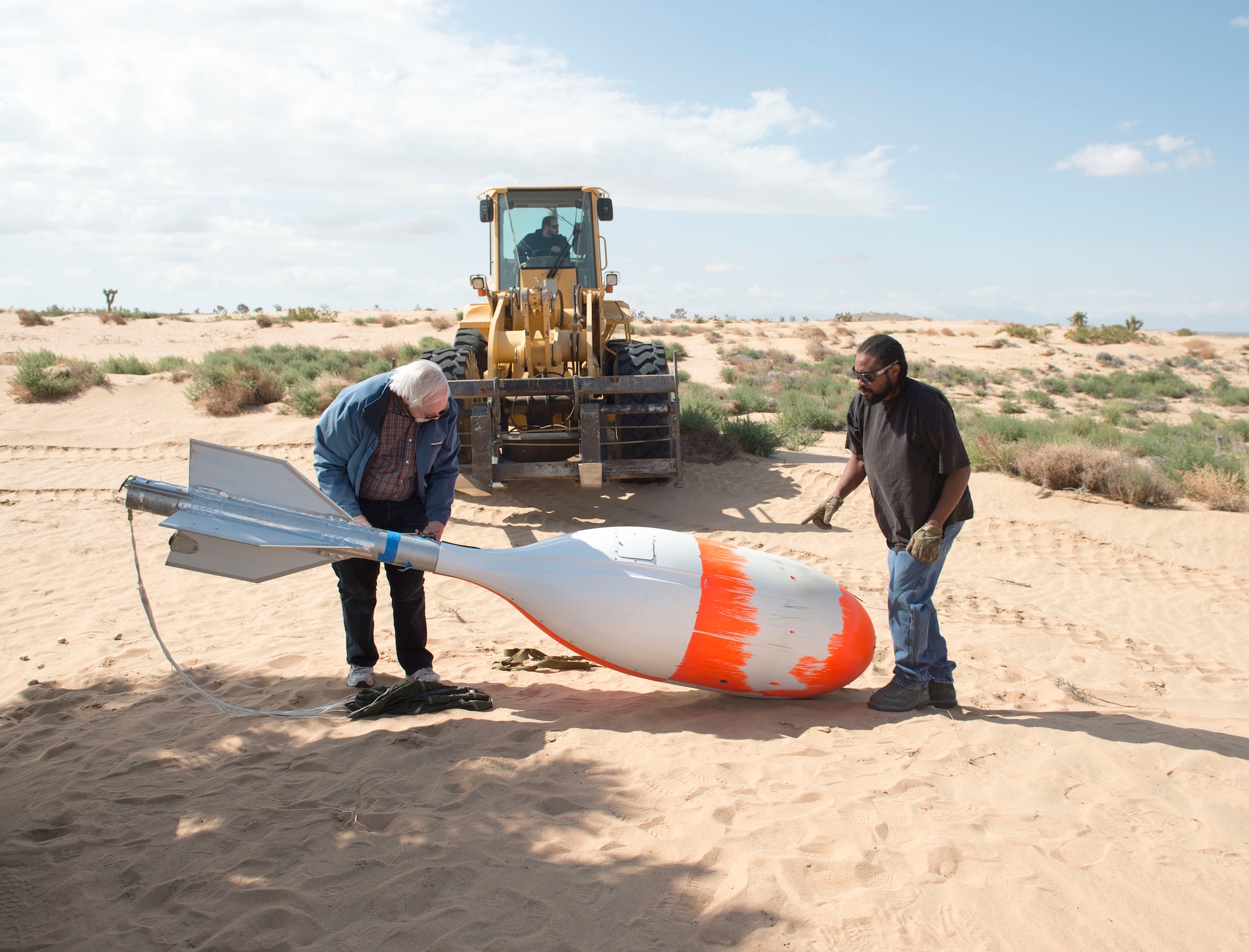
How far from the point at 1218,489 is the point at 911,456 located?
769cm

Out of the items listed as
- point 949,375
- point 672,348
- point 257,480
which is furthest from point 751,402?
point 257,480

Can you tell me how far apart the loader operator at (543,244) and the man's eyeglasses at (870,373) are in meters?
6.38

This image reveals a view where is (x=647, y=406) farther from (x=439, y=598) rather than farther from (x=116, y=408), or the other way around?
(x=116, y=408)

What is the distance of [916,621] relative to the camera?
406 cm

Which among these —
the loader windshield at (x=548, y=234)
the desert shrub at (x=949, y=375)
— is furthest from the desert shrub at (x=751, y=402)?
the desert shrub at (x=949, y=375)

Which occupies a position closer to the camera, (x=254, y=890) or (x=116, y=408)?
(x=254, y=890)

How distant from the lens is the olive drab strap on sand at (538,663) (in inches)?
191

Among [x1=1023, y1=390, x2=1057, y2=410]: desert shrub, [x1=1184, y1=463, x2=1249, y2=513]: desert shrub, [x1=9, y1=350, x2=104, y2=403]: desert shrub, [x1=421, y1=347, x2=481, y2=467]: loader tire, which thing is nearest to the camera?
[x1=421, y1=347, x2=481, y2=467]: loader tire

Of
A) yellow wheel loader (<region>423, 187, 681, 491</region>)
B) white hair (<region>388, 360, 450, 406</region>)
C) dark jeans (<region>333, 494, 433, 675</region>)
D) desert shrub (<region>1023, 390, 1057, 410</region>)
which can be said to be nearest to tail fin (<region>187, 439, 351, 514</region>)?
dark jeans (<region>333, 494, 433, 675</region>)

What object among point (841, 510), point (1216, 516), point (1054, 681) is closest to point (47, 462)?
point (841, 510)

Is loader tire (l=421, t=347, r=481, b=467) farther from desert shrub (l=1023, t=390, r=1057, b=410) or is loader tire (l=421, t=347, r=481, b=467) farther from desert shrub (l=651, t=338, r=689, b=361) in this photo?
desert shrub (l=1023, t=390, r=1057, b=410)

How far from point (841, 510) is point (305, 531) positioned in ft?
22.3

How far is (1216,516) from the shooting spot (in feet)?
29.0

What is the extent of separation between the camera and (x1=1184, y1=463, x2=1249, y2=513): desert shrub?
30.1 ft
